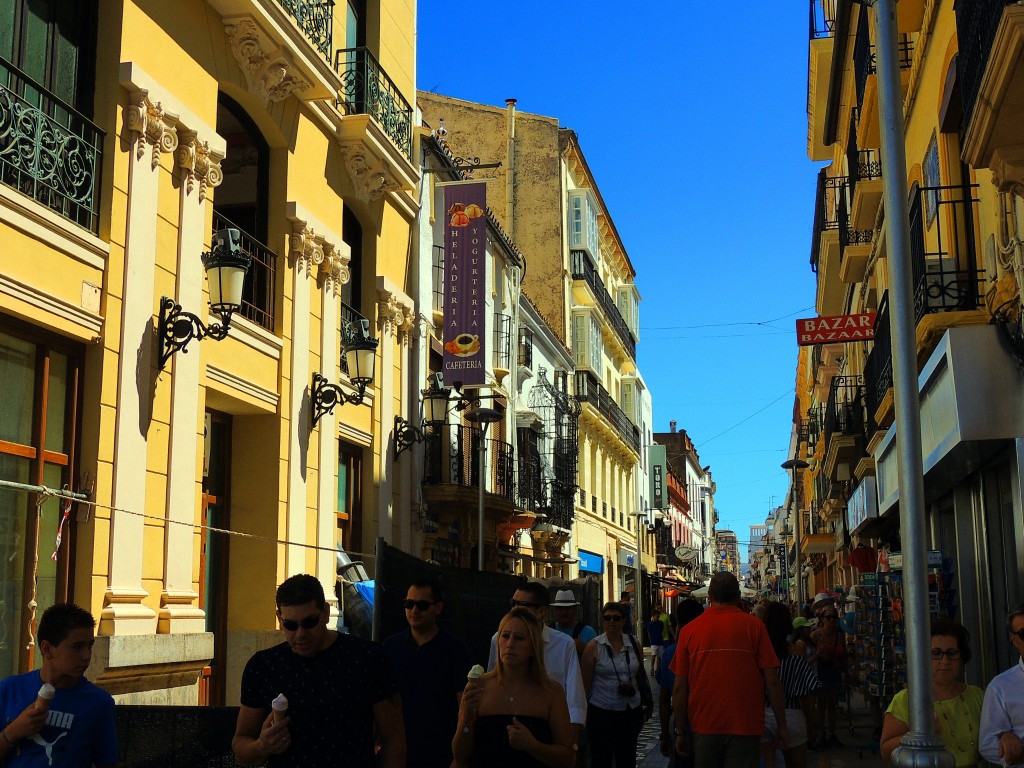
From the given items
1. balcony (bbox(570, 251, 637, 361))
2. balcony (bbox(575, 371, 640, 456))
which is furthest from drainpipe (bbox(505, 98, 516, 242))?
Result: balcony (bbox(575, 371, 640, 456))

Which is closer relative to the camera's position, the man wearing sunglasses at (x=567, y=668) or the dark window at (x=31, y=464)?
the man wearing sunglasses at (x=567, y=668)

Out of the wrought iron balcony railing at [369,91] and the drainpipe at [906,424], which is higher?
the wrought iron balcony railing at [369,91]

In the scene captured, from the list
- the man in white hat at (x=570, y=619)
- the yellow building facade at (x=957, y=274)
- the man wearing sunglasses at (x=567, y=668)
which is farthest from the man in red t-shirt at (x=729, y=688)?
the yellow building facade at (x=957, y=274)

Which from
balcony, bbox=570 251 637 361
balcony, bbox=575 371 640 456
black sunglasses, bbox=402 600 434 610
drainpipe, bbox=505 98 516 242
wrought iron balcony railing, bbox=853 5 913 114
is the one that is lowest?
black sunglasses, bbox=402 600 434 610

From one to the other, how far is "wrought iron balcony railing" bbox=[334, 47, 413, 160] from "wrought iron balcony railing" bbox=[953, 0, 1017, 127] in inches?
330

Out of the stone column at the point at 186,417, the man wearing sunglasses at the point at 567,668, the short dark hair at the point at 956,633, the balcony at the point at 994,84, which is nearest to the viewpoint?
the short dark hair at the point at 956,633

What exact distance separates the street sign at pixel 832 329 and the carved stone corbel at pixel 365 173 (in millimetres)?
6228

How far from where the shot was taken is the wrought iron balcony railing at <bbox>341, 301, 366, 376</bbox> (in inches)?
630

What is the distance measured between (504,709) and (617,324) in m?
42.1

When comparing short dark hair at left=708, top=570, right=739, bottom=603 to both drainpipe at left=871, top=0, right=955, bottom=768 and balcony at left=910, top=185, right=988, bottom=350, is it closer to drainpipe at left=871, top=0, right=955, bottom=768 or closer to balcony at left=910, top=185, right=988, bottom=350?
drainpipe at left=871, top=0, right=955, bottom=768

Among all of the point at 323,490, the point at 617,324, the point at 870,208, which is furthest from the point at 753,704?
the point at 617,324

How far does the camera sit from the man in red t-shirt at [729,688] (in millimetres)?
7387

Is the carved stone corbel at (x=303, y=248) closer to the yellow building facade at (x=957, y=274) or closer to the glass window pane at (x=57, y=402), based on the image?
the glass window pane at (x=57, y=402)

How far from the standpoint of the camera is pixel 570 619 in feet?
32.7
